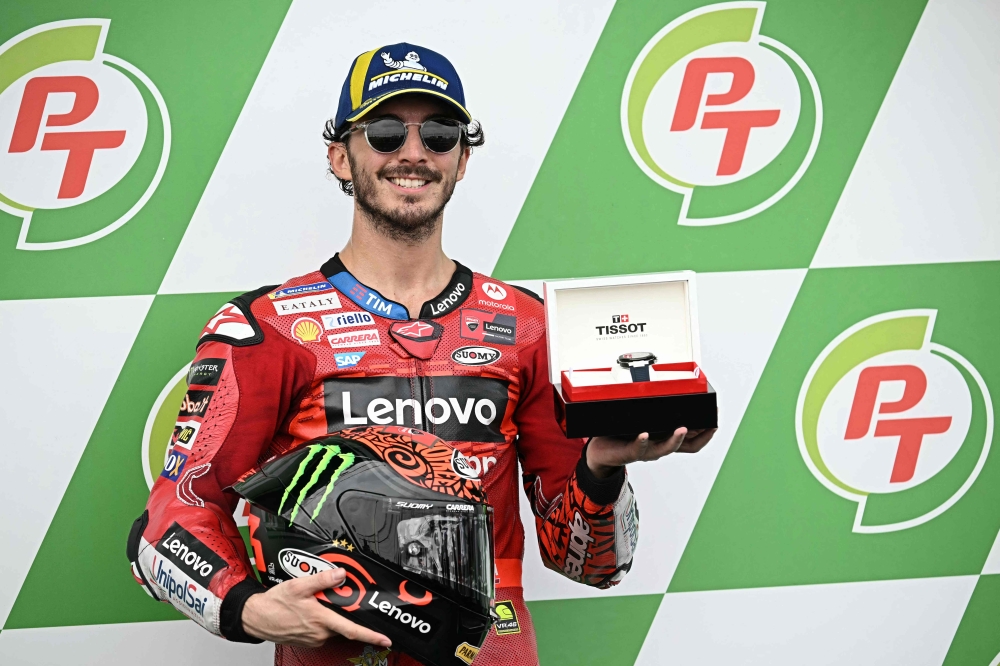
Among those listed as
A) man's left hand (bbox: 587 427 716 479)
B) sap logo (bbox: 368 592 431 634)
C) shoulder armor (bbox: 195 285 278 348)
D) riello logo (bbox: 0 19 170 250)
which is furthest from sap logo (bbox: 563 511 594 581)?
riello logo (bbox: 0 19 170 250)

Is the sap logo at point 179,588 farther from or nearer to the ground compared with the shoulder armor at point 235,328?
nearer to the ground

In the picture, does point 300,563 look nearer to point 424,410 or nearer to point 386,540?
point 386,540

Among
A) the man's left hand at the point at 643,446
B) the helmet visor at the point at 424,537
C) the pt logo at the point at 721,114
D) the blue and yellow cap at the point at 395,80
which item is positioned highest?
the pt logo at the point at 721,114

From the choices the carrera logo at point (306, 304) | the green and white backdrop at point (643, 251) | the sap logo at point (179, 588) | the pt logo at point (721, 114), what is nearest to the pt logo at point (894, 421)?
the green and white backdrop at point (643, 251)

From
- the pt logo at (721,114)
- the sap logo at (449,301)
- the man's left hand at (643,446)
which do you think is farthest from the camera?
the pt logo at (721,114)

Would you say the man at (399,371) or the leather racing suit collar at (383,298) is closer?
the man at (399,371)

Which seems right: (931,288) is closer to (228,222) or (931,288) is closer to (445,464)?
(445,464)

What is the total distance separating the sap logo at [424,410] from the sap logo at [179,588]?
0.36 m

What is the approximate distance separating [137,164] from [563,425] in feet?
4.05

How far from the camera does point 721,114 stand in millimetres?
2236

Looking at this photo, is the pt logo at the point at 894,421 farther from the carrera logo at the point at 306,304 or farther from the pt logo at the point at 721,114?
the carrera logo at the point at 306,304

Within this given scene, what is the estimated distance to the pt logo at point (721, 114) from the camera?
7.27 ft

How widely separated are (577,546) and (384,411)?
1.33ft

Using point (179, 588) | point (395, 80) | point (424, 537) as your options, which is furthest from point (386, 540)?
point (395, 80)
